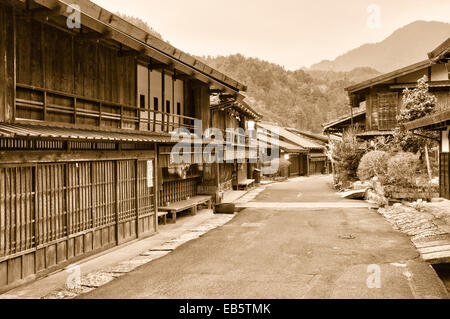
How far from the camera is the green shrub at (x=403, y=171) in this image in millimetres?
18469

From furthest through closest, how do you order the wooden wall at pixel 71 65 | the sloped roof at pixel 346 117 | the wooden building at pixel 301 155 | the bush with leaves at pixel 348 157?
1. the wooden building at pixel 301 155
2. the sloped roof at pixel 346 117
3. the bush with leaves at pixel 348 157
4. the wooden wall at pixel 71 65

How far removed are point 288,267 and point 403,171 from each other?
12.0 m

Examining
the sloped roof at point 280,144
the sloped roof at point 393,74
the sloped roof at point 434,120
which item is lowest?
the sloped roof at point 434,120

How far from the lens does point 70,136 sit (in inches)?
331

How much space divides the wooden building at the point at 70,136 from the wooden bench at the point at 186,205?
6.88 feet

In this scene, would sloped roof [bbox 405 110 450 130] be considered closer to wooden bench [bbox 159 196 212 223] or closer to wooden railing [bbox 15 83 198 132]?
wooden railing [bbox 15 83 198 132]

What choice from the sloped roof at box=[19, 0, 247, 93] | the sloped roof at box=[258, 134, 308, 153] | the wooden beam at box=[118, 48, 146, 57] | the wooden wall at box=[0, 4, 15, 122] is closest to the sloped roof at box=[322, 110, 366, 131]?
the sloped roof at box=[258, 134, 308, 153]

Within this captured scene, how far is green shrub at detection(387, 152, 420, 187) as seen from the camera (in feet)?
60.6

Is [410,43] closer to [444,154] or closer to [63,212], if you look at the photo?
[444,154]

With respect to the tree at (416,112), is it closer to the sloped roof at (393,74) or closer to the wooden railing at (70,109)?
the sloped roof at (393,74)

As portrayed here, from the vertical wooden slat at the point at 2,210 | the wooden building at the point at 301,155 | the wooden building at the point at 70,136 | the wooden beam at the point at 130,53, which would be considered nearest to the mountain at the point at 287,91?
the wooden building at the point at 301,155

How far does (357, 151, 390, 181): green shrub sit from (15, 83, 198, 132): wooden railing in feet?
47.7

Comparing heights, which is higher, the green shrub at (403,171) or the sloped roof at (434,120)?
the sloped roof at (434,120)

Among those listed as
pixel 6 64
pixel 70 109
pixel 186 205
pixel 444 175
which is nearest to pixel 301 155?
pixel 444 175
